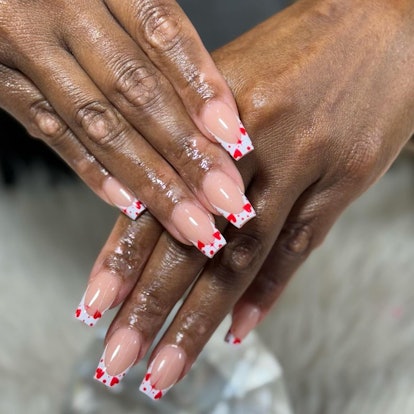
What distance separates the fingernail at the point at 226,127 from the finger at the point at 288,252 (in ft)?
0.40

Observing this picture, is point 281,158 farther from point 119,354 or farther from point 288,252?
point 119,354

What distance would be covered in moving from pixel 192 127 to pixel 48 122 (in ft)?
0.51

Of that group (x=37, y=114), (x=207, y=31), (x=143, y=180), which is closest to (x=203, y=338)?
(x=143, y=180)

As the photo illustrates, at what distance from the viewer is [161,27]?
61 centimetres

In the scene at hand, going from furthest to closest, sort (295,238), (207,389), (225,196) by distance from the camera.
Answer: (207,389) → (295,238) → (225,196)

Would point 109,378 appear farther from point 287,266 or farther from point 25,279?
point 25,279

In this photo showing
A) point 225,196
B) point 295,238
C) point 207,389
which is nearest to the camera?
point 225,196

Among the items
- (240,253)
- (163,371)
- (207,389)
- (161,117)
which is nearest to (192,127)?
(161,117)

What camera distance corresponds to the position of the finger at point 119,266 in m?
0.63

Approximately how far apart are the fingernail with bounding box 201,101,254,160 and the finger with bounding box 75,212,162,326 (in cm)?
11

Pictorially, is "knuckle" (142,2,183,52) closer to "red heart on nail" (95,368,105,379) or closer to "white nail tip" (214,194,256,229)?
"white nail tip" (214,194,256,229)

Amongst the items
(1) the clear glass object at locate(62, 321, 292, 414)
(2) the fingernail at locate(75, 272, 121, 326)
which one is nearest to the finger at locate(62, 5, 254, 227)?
(2) the fingernail at locate(75, 272, 121, 326)

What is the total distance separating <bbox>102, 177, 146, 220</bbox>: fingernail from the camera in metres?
0.64

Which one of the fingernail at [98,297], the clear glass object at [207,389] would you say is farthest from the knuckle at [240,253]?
the clear glass object at [207,389]
